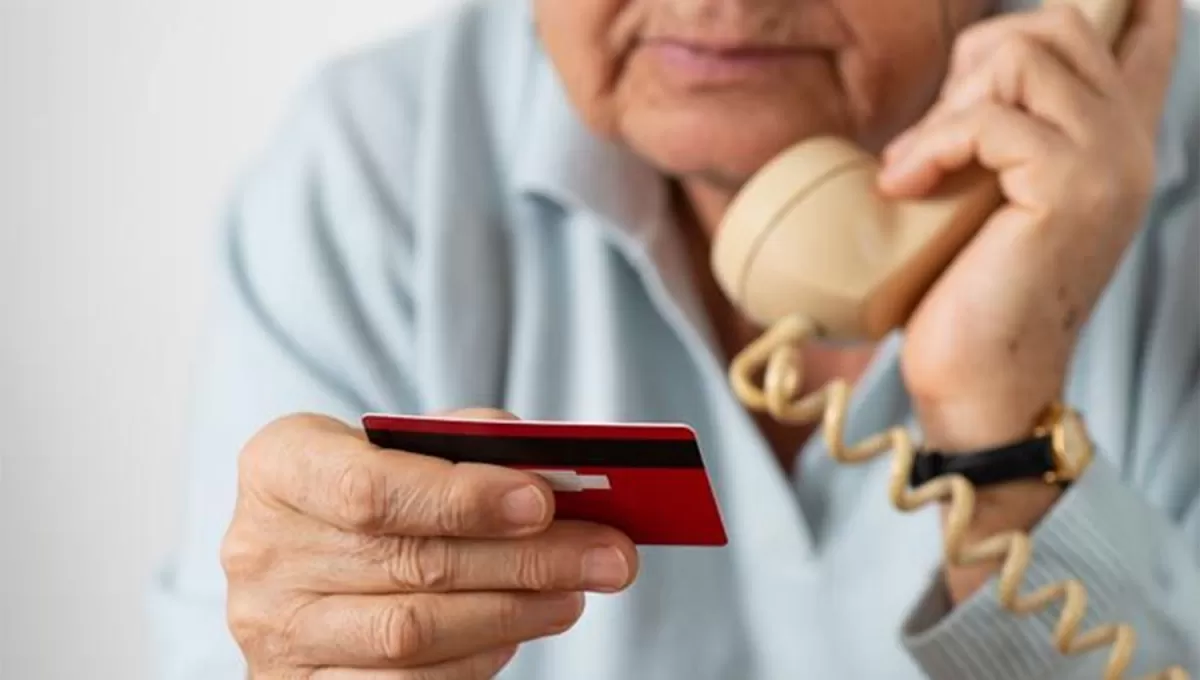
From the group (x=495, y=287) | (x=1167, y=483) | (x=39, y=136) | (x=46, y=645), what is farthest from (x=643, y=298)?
(x=46, y=645)

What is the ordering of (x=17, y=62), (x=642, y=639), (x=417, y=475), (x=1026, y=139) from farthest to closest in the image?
(x=17, y=62) < (x=642, y=639) < (x=1026, y=139) < (x=417, y=475)

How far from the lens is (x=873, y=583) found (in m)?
1.01

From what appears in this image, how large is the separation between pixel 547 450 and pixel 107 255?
0.86 m

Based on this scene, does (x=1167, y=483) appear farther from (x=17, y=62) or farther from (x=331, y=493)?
(x=17, y=62)

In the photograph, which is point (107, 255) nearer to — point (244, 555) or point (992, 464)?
point (244, 555)

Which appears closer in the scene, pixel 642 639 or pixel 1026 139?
pixel 1026 139

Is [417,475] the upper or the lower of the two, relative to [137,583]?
upper

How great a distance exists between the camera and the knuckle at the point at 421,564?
2.16ft

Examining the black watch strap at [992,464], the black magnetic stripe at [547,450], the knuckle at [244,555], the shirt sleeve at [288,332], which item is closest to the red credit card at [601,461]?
the black magnetic stripe at [547,450]

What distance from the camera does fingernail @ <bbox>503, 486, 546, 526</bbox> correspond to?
0.61m

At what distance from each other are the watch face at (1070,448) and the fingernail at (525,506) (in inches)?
14.6

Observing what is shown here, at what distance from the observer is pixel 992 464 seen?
0.85 metres

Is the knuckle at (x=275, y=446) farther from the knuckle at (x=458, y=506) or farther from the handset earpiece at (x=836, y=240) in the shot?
the handset earpiece at (x=836, y=240)

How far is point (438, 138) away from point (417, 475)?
1.58ft
